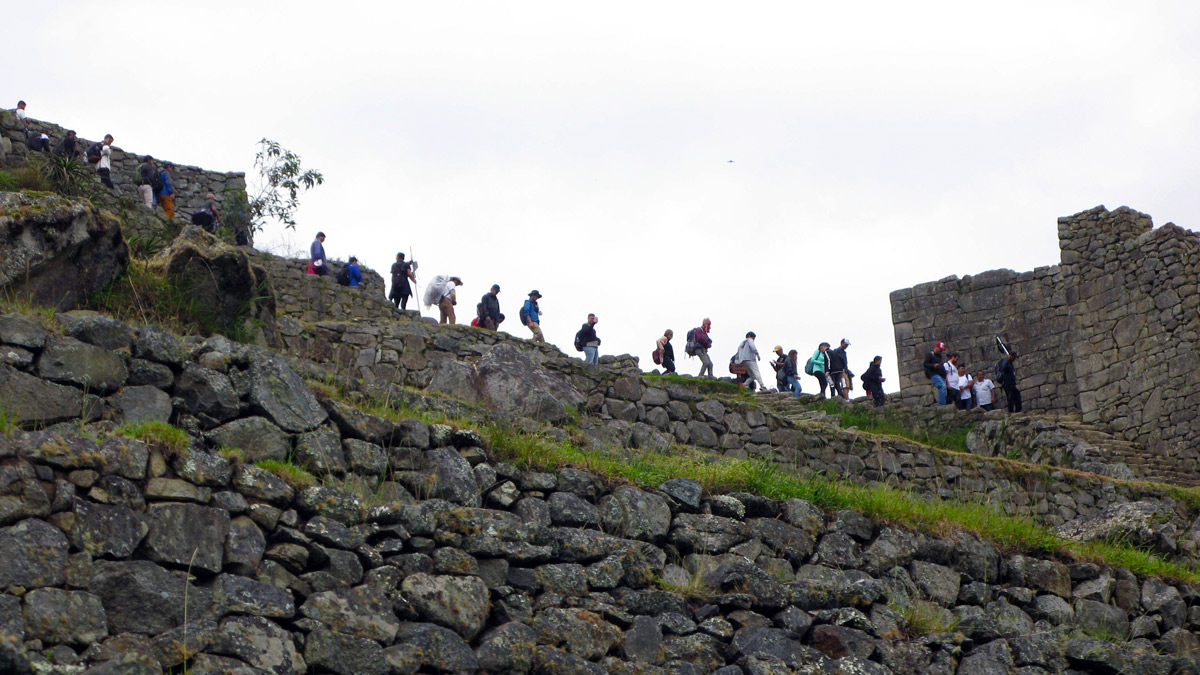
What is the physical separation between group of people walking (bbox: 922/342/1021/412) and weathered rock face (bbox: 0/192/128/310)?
51.7 feet

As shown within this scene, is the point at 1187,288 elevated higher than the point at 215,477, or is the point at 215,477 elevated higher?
the point at 1187,288

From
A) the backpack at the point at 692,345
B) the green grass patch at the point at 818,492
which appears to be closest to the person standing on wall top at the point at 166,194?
the backpack at the point at 692,345

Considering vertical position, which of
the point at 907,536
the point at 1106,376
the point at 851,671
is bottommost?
the point at 851,671

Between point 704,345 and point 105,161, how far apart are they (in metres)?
9.63

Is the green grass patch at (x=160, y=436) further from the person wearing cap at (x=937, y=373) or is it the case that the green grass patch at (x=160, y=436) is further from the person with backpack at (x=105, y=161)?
the person wearing cap at (x=937, y=373)

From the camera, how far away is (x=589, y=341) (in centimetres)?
1905

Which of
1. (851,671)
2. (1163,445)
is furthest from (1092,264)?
(851,671)

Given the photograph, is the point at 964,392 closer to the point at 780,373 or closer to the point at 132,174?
the point at 780,373

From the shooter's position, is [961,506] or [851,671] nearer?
[851,671]

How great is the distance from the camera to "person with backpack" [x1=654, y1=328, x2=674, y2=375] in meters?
20.8

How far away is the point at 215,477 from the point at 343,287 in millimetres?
12078

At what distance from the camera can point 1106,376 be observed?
2050 centimetres

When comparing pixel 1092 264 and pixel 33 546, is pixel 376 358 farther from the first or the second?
pixel 1092 264

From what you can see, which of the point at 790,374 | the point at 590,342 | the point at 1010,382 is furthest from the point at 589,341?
the point at 1010,382
